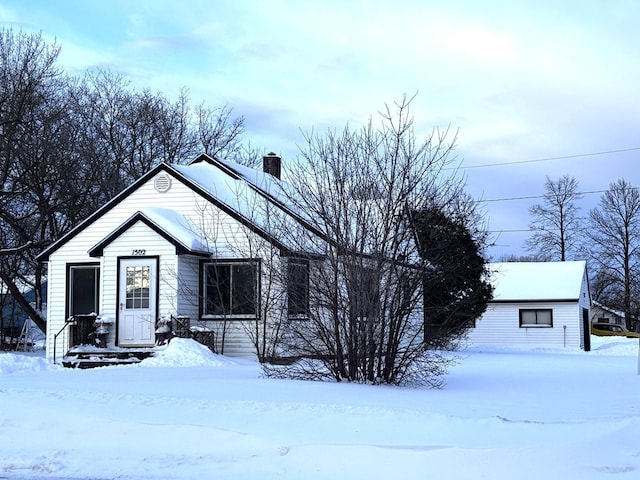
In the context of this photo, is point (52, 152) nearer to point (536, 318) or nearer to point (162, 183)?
point (162, 183)

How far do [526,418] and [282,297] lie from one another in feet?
21.2

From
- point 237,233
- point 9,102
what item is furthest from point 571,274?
point 9,102

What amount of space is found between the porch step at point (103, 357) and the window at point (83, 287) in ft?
9.51

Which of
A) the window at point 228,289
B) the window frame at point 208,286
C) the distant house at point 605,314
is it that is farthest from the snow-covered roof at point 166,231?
the distant house at point 605,314

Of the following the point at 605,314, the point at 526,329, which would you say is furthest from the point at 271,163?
the point at 605,314

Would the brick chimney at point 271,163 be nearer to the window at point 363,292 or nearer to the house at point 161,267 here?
the house at point 161,267

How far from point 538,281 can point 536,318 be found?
2446mm

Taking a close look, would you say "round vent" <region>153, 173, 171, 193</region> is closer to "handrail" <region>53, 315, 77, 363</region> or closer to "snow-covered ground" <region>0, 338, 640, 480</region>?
"handrail" <region>53, 315, 77, 363</region>

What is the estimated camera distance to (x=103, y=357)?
21.6 meters

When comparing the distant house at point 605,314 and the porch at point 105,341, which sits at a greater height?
the porch at point 105,341

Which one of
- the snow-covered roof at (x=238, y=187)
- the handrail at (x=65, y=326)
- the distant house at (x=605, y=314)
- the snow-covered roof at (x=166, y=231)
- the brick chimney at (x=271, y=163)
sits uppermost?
the brick chimney at (x=271, y=163)

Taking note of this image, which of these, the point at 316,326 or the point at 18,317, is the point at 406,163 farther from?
the point at 18,317

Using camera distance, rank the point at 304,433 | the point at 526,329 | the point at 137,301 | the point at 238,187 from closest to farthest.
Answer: the point at 304,433, the point at 137,301, the point at 238,187, the point at 526,329

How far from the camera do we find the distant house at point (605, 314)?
72188 millimetres
